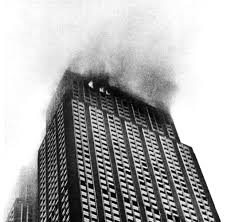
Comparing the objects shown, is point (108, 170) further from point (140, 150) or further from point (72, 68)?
point (72, 68)

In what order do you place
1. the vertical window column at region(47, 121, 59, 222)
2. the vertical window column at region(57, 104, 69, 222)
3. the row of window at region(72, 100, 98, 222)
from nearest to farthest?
the row of window at region(72, 100, 98, 222), the vertical window column at region(57, 104, 69, 222), the vertical window column at region(47, 121, 59, 222)

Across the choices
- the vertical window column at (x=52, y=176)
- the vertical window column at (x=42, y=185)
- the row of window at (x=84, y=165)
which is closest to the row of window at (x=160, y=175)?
the row of window at (x=84, y=165)

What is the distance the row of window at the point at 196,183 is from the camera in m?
125

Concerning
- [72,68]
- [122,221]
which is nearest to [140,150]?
[122,221]

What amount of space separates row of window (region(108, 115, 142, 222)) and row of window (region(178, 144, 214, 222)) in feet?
48.7

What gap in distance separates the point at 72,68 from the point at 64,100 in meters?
28.1

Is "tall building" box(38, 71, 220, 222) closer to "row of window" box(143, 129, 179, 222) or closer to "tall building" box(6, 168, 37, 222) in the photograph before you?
"row of window" box(143, 129, 179, 222)

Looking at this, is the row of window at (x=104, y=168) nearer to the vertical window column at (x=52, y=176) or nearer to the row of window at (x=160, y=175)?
the vertical window column at (x=52, y=176)

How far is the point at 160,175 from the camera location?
13262 centimetres

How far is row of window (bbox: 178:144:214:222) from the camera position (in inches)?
4929

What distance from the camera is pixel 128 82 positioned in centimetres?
18488

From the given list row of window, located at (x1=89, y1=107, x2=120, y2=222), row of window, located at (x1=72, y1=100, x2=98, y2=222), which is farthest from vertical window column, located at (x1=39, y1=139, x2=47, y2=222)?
row of window, located at (x1=89, y1=107, x2=120, y2=222)

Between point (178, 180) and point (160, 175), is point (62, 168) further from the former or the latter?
point (178, 180)

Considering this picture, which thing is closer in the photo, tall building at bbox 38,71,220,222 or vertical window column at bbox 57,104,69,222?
vertical window column at bbox 57,104,69,222
